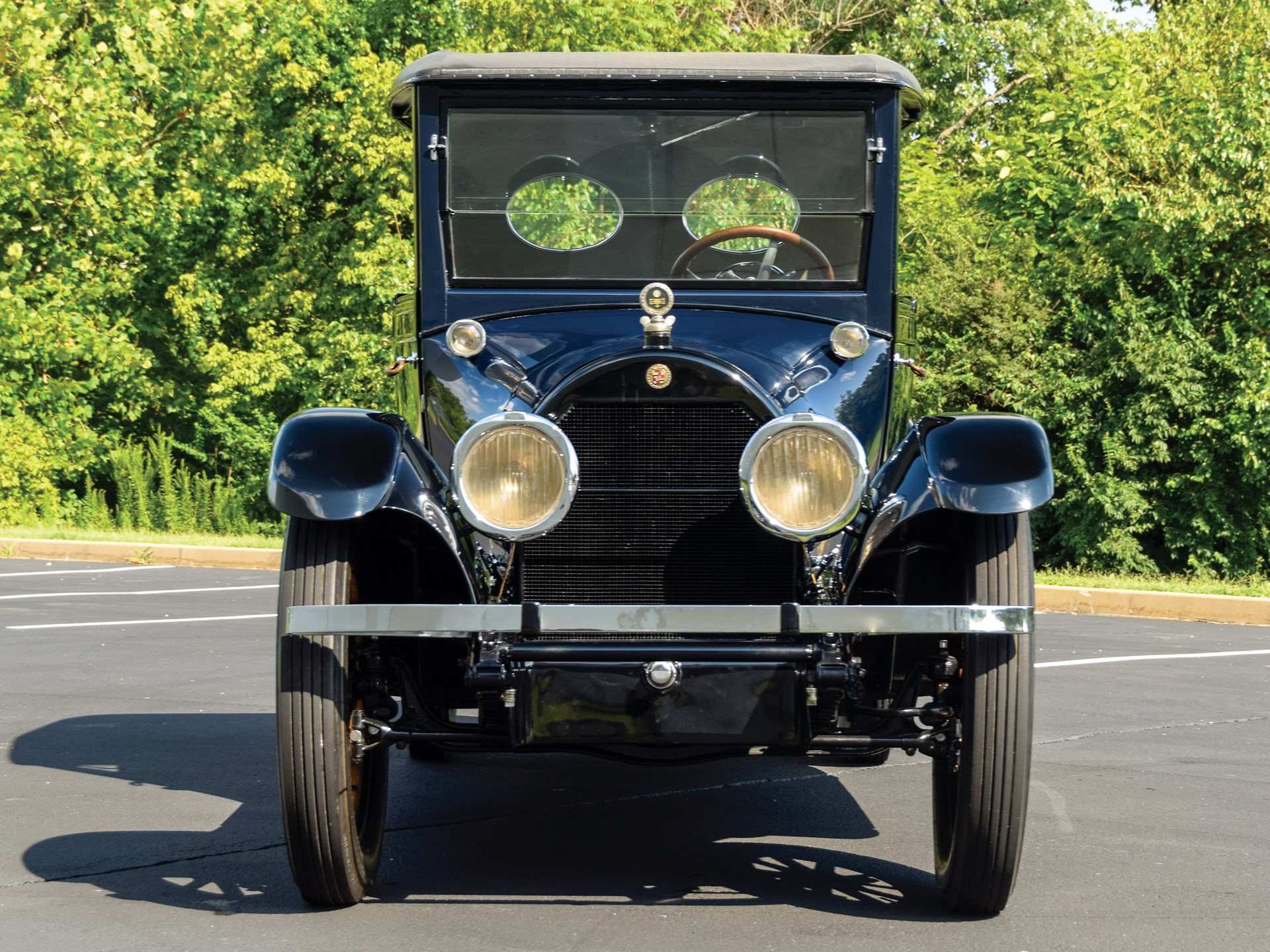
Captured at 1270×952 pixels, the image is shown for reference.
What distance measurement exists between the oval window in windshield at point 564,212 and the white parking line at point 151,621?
6.35 meters

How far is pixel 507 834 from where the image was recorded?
15.9ft

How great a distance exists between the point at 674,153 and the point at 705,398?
126 centimetres

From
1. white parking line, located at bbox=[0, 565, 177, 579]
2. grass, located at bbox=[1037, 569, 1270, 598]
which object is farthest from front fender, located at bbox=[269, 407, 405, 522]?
white parking line, located at bbox=[0, 565, 177, 579]

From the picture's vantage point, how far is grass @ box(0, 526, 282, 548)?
55.8 feet

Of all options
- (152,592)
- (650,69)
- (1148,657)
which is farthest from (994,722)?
(152,592)

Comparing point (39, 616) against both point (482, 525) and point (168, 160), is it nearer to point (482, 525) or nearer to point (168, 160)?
point (482, 525)

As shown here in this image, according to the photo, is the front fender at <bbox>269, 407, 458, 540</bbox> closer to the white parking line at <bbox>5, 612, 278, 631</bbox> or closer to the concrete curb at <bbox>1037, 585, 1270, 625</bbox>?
the white parking line at <bbox>5, 612, 278, 631</bbox>

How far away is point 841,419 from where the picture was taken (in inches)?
174

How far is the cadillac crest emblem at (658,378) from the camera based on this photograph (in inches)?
155

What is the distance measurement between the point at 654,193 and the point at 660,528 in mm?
1428

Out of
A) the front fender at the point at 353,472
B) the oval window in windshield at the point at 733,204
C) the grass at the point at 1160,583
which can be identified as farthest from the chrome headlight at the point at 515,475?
the grass at the point at 1160,583

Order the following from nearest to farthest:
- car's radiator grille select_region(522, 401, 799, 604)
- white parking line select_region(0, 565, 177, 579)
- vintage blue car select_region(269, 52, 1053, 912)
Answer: vintage blue car select_region(269, 52, 1053, 912) → car's radiator grille select_region(522, 401, 799, 604) → white parking line select_region(0, 565, 177, 579)

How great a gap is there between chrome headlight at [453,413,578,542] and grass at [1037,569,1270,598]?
31.7 feet

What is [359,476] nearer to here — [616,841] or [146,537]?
[616,841]
